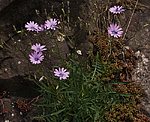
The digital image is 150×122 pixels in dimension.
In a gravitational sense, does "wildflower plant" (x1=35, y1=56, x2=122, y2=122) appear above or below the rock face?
below

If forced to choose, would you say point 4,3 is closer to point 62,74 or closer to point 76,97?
point 62,74

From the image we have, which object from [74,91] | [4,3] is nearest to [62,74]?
[74,91]

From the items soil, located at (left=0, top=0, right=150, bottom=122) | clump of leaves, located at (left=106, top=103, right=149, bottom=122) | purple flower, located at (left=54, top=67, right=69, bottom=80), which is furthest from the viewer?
soil, located at (left=0, top=0, right=150, bottom=122)

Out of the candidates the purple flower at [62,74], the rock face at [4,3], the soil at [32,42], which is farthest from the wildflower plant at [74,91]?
the rock face at [4,3]

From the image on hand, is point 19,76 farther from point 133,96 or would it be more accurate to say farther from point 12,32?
point 133,96

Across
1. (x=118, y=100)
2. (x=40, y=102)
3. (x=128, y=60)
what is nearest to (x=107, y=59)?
(x=128, y=60)

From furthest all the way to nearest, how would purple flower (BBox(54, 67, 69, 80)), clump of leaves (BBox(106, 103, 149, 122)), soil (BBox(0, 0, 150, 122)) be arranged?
1. soil (BBox(0, 0, 150, 122))
2. clump of leaves (BBox(106, 103, 149, 122))
3. purple flower (BBox(54, 67, 69, 80))

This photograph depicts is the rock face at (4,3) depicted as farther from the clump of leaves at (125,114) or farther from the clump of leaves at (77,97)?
→ the clump of leaves at (125,114)

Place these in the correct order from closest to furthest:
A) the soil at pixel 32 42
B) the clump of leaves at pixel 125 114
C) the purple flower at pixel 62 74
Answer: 1. the purple flower at pixel 62 74
2. the clump of leaves at pixel 125 114
3. the soil at pixel 32 42

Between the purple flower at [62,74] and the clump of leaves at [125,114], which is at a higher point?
the purple flower at [62,74]

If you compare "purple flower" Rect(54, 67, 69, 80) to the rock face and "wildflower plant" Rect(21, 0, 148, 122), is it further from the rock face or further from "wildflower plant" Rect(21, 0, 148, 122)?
the rock face

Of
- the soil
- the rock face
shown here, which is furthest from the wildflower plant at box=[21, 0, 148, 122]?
the rock face
